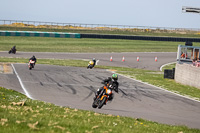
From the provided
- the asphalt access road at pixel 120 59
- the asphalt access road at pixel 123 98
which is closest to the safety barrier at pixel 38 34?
the asphalt access road at pixel 120 59

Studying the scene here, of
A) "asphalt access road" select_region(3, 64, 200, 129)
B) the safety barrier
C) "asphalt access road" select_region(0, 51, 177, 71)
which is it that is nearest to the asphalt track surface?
"asphalt access road" select_region(3, 64, 200, 129)

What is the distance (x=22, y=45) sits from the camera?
200 feet

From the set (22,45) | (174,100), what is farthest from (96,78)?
(22,45)

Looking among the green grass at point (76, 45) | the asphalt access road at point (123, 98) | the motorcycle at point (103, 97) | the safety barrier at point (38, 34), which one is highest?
the safety barrier at point (38, 34)

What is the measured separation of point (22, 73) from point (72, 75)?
13.1ft

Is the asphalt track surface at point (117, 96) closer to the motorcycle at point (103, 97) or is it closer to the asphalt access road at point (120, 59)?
the motorcycle at point (103, 97)

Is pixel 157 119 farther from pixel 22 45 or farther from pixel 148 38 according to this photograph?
pixel 148 38

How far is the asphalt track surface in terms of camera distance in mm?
15875

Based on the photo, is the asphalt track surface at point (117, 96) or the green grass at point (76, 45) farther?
the green grass at point (76, 45)

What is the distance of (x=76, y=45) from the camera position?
65625 millimetres

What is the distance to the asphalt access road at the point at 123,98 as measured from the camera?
15.8 metres

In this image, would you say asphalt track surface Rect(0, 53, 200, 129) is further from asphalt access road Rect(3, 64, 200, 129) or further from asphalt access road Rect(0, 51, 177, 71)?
asphalt access road Rect(0, 51, 177, 71)

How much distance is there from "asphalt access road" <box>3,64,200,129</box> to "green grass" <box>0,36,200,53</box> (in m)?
30.5

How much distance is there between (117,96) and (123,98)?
0.68m
